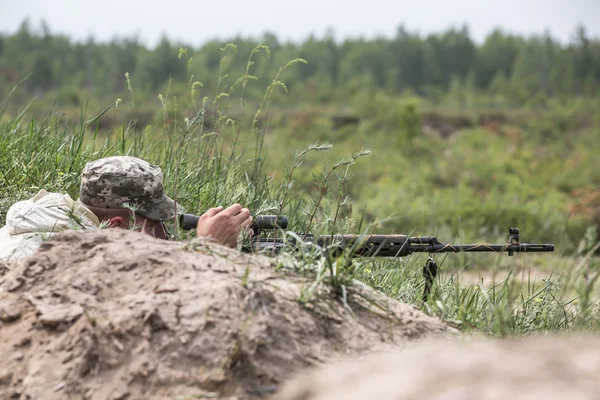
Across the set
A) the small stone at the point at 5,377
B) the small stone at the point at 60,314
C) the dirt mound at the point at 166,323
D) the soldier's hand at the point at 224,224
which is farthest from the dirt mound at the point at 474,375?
the soldier's hand at the point at 224,224

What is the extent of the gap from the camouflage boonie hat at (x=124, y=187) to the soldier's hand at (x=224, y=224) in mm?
389

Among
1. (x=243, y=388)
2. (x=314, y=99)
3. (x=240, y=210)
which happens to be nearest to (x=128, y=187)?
(x=240, y=210)

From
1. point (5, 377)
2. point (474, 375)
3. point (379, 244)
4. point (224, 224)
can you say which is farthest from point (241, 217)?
point (474, 375)

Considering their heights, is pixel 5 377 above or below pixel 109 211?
below

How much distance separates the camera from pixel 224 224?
11.8ft

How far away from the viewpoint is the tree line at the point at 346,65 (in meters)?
62.9

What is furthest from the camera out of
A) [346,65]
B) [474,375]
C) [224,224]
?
[346,65]

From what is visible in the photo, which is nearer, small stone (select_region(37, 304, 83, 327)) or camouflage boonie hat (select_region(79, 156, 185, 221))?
small stone (select_region(37, 304, 83, 327))

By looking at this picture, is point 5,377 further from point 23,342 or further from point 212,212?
point 212,212

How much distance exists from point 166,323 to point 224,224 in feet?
3.53

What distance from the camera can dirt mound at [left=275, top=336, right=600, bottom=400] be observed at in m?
1.63

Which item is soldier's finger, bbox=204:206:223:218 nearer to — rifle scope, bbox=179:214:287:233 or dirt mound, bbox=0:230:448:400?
rifle scope, bbox=179:214:287:233

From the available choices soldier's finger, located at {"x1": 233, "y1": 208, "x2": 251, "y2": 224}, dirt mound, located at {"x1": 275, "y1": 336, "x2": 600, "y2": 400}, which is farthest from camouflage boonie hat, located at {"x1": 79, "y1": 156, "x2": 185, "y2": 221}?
dirt mound, located at {"x1": 275, "y1": 336, "x2": 600, "y2": 400}

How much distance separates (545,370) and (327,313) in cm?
121
